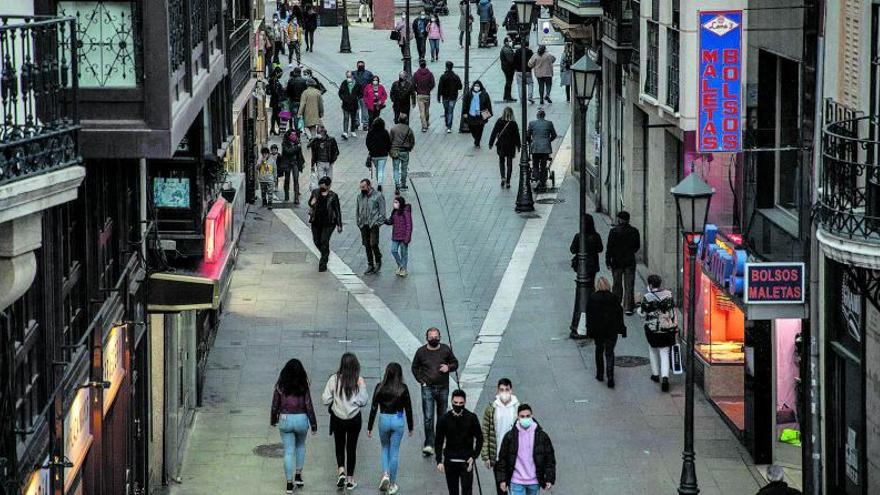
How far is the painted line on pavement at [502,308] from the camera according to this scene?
88.7ft

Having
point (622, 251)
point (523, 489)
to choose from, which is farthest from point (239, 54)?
point (523, 489)

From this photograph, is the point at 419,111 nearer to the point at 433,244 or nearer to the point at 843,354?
the point at 433,244

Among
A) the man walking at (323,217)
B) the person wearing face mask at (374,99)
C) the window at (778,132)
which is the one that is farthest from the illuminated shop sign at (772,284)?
the person wearing face mask at (374,99)

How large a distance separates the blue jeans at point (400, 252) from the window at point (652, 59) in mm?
5286

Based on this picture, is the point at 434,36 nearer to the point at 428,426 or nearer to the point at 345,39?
the point at 345,39

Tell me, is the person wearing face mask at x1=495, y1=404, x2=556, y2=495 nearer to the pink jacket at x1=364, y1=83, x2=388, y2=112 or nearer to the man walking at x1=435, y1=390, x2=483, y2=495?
the man walking at x1=435, y1=390, x2=483, y2=495

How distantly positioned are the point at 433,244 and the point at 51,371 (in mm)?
20985

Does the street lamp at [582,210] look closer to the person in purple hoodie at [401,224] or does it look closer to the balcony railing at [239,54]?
the person in purple hoodie at [401,224]

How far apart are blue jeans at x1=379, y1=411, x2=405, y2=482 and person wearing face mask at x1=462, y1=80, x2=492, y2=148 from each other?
23.8m

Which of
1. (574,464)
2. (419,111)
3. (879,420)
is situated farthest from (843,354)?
(419,111)

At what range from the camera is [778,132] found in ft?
77.2

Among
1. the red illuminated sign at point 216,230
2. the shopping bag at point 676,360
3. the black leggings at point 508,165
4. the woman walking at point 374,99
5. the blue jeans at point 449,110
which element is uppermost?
the red illuminated sign at point 216,230

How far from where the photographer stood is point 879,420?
18859 millimetres

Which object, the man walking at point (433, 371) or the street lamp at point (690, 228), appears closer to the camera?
the street lamp at point (690, 228)
